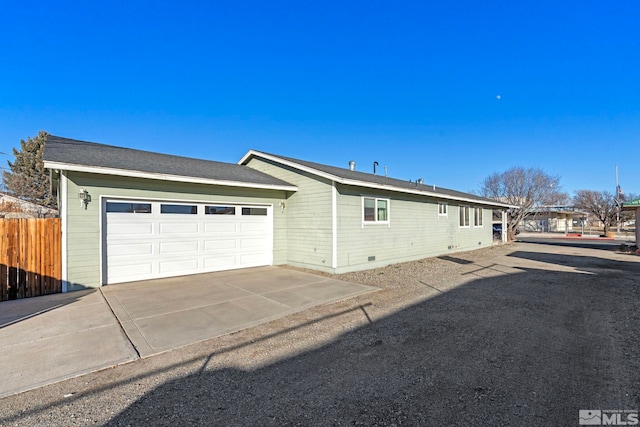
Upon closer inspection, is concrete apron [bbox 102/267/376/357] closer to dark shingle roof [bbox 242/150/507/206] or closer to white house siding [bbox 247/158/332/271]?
white house siding [bbox 247/158/332/271]

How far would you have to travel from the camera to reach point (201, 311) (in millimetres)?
5395

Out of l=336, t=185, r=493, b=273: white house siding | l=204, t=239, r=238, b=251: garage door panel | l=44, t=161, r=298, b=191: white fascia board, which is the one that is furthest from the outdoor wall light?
l=336, t=185, r=493, b=273: white house siding

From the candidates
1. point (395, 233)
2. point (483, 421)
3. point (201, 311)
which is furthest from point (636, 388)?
point (395, 233)

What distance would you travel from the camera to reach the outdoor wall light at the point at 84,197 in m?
6.80

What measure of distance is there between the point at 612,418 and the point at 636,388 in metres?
0.78

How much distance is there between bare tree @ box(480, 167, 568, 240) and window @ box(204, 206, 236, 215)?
25799 mm

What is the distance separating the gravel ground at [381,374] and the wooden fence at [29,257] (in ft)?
15.8

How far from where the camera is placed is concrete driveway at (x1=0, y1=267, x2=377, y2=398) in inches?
138

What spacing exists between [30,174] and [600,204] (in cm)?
6342

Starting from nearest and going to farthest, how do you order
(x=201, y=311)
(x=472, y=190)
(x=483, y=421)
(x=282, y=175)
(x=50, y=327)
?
1. (x=483, y=421)
2. (x=50, y=327)
3. (x=201, y=311)
4. (x=282, y=175)
5. (x=472, y=190)

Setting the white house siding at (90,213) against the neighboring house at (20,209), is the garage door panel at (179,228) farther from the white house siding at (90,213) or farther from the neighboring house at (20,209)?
the neighboring house at (20,209)

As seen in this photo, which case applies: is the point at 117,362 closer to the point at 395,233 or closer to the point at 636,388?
the point at 636,388

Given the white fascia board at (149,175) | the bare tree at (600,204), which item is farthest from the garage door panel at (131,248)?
the bare tree at (600,204)
